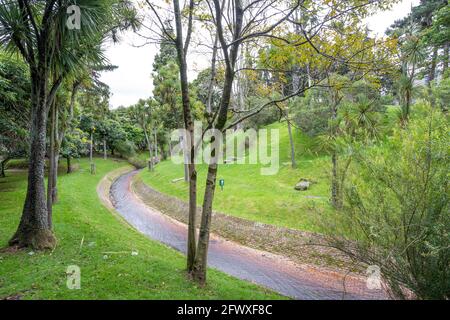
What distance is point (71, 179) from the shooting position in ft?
64.8

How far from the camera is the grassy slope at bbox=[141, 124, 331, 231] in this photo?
11.4m

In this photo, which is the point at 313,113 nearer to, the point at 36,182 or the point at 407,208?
the point at 407,208

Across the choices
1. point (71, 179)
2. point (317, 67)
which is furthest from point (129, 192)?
point (317, 67)

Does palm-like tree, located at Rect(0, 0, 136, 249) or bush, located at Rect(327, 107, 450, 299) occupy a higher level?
palm-like tree, located at Rect(0, 0, 136, 249)

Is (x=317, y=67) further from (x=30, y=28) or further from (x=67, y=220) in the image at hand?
(x=67, y=220)

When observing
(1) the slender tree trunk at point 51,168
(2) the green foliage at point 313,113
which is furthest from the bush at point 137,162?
(1) the slender tree trunk at point 51,168

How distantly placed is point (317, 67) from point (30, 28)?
6.77 metres

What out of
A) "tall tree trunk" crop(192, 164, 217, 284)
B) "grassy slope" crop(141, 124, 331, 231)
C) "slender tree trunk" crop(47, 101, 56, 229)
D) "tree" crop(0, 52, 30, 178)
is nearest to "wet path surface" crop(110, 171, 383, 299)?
"grassy slope" crop(141, 124, 331, 231)

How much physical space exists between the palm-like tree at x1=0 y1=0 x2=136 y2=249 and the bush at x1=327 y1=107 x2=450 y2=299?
6502 millimetres

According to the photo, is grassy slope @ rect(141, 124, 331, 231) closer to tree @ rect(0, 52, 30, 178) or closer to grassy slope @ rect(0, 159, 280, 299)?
grassy slope @ rect(0, 159, 280, 299)

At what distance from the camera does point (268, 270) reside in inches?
329

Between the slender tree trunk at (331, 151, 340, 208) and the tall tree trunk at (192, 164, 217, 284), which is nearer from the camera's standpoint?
the slender tree trunk at (331, 151, 340, 208)

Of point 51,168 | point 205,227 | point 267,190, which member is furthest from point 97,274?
point 267,190

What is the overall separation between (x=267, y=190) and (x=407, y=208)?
10.6 metres
